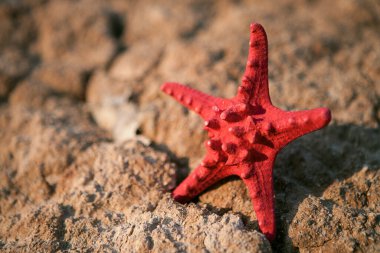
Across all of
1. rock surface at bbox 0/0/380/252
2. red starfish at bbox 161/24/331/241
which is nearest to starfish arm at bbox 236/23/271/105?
red starfish at bbox 161/24/331/241

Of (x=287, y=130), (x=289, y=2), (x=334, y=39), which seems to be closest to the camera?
(x=287, y=130)

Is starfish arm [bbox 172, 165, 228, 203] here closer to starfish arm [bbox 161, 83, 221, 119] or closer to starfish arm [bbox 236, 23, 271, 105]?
starfish arm [bbox 161, 83, 221, 119]

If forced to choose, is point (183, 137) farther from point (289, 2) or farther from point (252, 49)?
point (289, 2)

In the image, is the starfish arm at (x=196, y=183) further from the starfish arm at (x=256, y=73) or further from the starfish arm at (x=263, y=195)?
the starfish arm at (x=256, y=73)

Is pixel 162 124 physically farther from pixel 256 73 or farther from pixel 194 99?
pixel 256 73

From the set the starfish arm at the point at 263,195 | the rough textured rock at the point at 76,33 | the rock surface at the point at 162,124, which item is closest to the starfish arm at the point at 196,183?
the rock surface at the point at 162,124

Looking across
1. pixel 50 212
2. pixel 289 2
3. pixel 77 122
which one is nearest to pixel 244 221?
pixel 50 212

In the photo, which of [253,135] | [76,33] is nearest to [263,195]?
[253,135]
